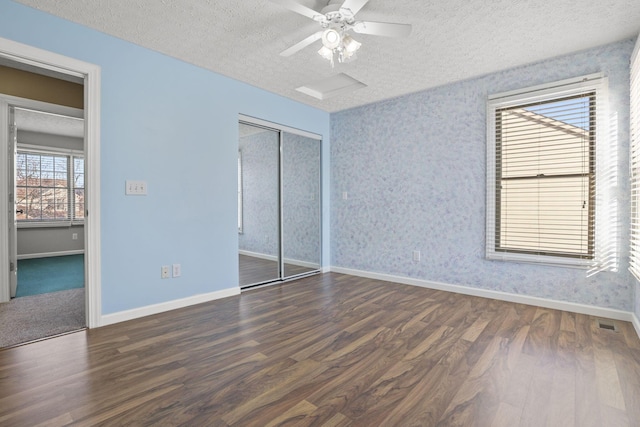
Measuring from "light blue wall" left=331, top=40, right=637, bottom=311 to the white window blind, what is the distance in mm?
147

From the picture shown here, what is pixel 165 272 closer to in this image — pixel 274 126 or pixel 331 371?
pixel 331 371

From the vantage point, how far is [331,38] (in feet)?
7.27

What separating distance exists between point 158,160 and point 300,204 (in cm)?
213

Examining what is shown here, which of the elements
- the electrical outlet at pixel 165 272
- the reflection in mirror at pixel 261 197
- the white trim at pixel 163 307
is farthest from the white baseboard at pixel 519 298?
the electrical outlet at pixel 165 272

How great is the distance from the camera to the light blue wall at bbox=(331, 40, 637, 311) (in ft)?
9.54

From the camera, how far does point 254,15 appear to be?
2.44m

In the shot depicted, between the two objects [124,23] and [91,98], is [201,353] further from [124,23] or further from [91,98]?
[124,23]

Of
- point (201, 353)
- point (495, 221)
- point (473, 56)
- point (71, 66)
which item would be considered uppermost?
point (473, 56)

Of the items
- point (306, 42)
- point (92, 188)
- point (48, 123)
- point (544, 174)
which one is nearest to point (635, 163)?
point (544, 174)

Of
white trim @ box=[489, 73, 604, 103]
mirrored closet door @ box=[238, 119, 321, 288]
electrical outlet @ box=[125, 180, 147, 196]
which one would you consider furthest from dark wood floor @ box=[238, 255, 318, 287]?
white trim @ box=[489, 73, 604, 103]

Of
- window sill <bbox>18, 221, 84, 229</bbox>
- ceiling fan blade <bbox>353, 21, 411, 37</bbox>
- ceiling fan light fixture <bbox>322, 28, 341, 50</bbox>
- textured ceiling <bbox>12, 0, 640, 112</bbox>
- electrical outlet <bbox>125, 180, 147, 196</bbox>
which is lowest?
window sill <bbox>18, 221, 84, 229</bbox>

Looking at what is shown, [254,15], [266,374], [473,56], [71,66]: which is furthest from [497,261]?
[71,66]

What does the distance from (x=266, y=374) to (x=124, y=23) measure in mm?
2896

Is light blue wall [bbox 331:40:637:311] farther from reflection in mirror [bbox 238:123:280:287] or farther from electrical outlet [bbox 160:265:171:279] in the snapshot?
electrical outlet [bbox 160:265:171:279]
